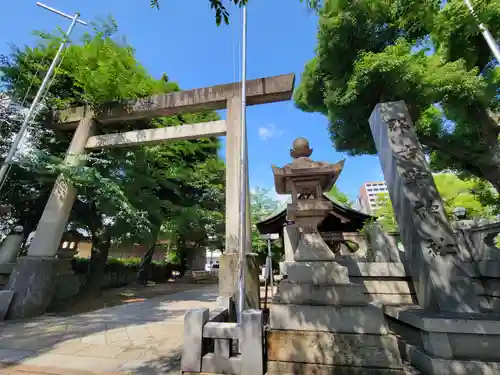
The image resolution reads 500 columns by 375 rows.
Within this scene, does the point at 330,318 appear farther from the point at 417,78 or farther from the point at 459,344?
the point at 417,78

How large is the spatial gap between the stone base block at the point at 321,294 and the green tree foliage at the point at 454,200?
10.3 meters

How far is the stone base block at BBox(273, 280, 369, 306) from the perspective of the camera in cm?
345

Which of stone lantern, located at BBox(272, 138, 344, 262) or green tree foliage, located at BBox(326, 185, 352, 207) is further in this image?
green tree foliage, located at BBox(326, 185, 352, 207)

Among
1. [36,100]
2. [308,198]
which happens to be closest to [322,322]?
[308,198]

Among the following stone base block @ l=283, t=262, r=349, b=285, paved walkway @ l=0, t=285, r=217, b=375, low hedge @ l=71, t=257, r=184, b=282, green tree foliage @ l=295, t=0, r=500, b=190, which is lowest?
paved walkway @ l=0, t=285, r=217, b=375

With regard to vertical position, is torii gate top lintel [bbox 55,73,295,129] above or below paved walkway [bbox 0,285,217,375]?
above

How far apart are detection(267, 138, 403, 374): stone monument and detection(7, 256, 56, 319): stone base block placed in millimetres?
6981

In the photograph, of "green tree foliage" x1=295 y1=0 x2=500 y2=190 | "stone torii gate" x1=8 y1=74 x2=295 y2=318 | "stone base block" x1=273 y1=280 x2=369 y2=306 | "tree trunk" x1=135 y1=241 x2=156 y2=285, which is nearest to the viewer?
"stone base block" x1=273 y1=280 x2=369 y2=306

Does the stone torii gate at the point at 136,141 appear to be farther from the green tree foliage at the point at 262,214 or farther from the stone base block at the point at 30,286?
the green tree foliage at the point at 262,214

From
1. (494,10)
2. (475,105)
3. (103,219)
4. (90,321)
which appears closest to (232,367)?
(90,321)

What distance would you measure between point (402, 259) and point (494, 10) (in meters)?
9.07

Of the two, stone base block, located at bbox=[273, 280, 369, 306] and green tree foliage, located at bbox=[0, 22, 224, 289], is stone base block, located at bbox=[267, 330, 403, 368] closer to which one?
stone base block, located at bbox=[273, 280, 369, 306]

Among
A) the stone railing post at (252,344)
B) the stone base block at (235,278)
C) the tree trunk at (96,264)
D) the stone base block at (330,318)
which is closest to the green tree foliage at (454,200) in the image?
the stone base block at (235,278)

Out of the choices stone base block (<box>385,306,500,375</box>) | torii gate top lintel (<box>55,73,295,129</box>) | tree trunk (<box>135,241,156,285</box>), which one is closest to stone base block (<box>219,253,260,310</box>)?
stone base block (<box>385,306,500,375</box>)
